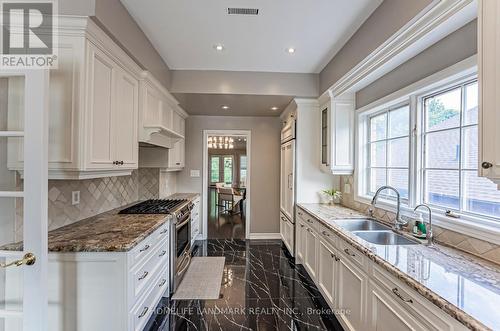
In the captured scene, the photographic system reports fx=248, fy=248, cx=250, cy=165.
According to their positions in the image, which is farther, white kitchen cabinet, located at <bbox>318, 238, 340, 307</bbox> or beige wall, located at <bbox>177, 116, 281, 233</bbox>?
beige wall, located at <bbox>177, 116, 281, 233</bbox>

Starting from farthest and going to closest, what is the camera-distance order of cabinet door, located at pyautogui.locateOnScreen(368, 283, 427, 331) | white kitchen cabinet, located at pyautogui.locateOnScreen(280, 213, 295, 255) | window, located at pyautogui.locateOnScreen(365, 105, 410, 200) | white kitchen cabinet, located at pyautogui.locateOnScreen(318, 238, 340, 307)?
white kitchen cabinet, located at pyautogui.locateOnScreen(280, 213, 295, 255) < window, located at pyautogui.locateOnScreen(365, 105, 410, 200) < white kitchen cabinet, located at pyautogui.locateOnScreen(318, 238, 340, 307) < cabinet door, located at pyautogui.locateOnScreen(368, 283, 427, 331)

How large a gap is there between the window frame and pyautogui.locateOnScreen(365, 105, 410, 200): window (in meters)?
0.08

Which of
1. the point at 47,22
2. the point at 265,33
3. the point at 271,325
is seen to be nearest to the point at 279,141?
the point at 265,33

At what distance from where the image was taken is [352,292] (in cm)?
187

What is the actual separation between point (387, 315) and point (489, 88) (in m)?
1.27

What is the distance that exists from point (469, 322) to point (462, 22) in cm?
171

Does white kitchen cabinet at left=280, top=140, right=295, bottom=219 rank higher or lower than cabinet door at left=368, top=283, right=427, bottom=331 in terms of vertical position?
higher

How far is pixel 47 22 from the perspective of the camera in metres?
1.72

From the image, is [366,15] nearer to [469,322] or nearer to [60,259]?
[469,322]

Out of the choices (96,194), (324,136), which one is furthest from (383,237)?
(96,194)

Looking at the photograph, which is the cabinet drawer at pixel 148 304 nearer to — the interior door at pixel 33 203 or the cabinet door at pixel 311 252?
the interior door at pixel 33 203

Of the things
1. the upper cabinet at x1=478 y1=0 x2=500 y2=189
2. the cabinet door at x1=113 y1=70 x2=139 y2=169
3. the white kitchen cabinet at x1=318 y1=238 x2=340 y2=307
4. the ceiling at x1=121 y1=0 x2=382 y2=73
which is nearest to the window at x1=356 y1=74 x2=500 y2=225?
the upper cabinet at x1=478 y1=0 x2=500 y2=189

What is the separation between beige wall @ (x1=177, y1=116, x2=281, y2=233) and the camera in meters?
4.91

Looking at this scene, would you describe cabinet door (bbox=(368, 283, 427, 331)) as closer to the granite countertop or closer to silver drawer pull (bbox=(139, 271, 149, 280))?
the granite countertop
